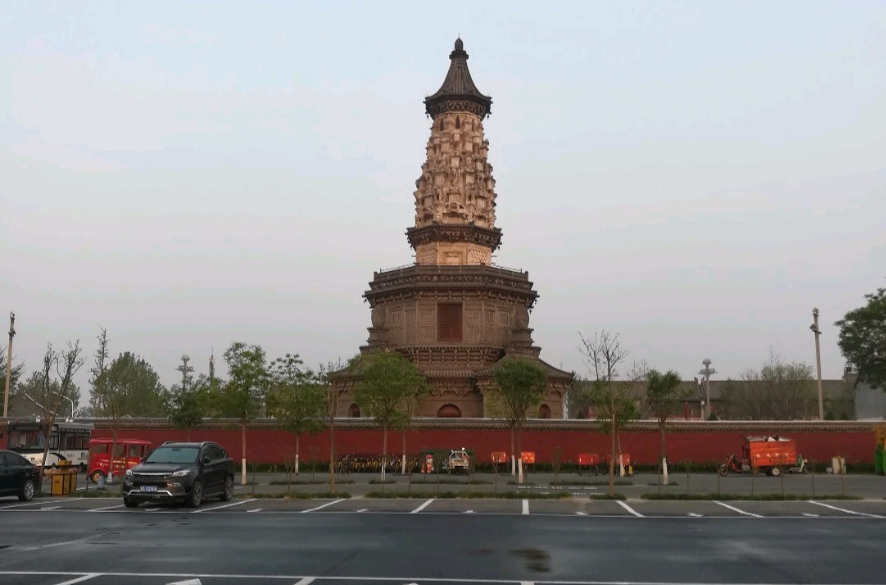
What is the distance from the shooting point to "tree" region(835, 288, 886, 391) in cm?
4647

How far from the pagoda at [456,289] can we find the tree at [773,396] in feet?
96.1

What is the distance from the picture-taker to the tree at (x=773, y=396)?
7162 cm

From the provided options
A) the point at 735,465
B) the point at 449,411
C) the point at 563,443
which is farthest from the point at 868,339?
the point at 449,411

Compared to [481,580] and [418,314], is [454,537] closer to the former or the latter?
[481,580]

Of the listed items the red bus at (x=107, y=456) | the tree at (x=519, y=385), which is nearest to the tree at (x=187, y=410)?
the red bus at (x=107, y=456)

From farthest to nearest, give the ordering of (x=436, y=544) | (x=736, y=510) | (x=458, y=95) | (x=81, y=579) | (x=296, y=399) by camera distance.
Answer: (x=458, y=95), (x=296, y=399), (x=736, y=510), (x=436, y=544), (x=81, y=579)

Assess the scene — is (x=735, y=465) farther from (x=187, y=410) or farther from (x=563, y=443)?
(x=187, y=410)

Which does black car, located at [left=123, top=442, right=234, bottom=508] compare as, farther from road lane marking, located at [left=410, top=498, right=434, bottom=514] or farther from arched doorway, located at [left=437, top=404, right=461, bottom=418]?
arched doorway, located at [left=437, top=404, right=461, bottom=418]

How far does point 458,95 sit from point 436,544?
1817 inches

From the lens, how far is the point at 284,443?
4203 cm

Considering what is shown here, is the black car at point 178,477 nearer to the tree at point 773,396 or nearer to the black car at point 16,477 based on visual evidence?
the black car at point 16,477

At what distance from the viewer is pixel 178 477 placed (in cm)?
2036

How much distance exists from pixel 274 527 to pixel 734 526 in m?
9.28

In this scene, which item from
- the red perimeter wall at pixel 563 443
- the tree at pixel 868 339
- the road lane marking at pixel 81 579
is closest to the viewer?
the road lane marking at pixel 81 579
